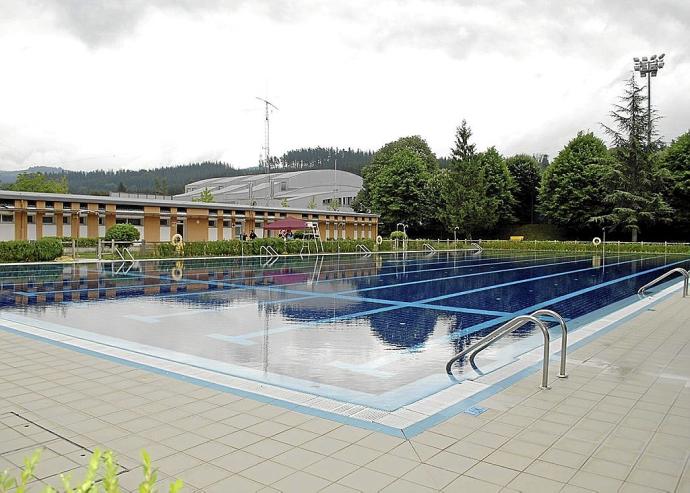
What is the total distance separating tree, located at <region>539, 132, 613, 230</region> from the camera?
48438 mm

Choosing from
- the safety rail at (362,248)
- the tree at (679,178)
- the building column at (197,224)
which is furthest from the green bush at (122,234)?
the tree at (679,178)

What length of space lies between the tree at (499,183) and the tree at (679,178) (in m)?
14.4

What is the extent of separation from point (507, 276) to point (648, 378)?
50.1ft

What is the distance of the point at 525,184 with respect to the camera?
195 feet

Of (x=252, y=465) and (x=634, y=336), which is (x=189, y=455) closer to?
(x=252, y=465)

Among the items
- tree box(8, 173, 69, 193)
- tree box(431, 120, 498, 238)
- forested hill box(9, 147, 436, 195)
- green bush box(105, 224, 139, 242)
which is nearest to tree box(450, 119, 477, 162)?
tree box(431, 120, 498, 238)

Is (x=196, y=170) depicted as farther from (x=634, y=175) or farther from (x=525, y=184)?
(x=634, y=175)

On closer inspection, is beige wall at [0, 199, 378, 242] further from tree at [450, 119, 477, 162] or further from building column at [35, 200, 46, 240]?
tree at [450, 119, 477, 162]

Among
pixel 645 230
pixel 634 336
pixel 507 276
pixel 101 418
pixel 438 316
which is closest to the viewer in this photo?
pixel 101 418

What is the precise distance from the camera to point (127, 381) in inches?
235

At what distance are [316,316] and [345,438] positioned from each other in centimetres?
698

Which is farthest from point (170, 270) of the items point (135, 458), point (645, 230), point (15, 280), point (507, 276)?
point (645, 230)

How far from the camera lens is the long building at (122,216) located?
3319 cm

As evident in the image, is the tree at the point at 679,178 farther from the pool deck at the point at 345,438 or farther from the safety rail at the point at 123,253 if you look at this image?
the pool deck at the point at 345,438
